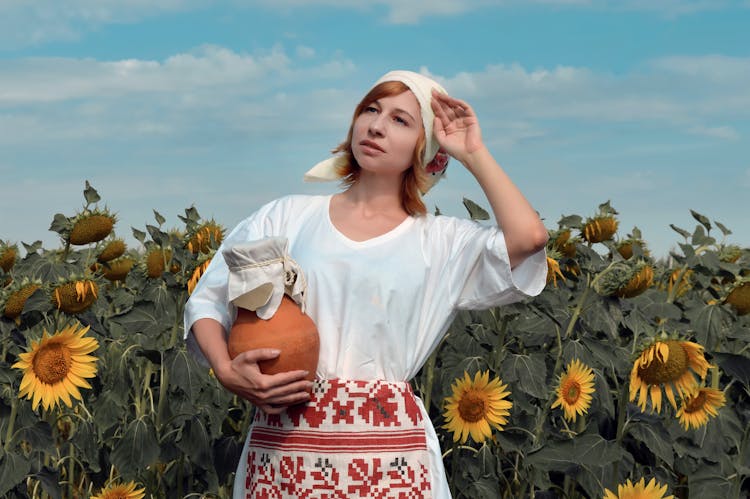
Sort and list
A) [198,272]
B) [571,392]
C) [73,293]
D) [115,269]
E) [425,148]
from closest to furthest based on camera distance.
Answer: [425,148], [73,293], [198,272], [571,392], [115,269]

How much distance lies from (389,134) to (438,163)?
0.27 m

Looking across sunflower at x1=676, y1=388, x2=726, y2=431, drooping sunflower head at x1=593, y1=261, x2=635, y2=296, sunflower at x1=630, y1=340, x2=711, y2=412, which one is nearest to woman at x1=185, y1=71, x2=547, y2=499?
sunflower at x1=630, y1=340, x2=711, y2=412

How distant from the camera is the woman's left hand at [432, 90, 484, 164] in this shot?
9.95 feet

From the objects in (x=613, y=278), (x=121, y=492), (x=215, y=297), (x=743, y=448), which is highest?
(x=613, y=278)

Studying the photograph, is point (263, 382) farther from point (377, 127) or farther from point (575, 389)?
point (575, 389)

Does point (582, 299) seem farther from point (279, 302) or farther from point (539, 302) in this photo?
point (279, 302)

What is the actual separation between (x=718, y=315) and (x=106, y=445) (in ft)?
9.06

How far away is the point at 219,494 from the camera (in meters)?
4.37

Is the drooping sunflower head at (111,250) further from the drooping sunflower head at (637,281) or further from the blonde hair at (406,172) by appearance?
the drooping sunflower head at (637,281)

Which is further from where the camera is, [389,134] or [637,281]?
[637,281]

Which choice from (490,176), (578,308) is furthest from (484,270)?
(578,308)

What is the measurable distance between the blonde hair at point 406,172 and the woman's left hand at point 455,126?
0.23 ft

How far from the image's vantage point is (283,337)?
2738 mm

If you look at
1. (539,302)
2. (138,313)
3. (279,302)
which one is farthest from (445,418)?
(279,302)
